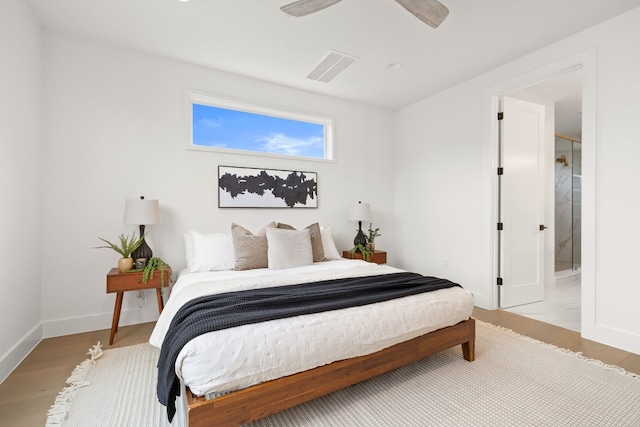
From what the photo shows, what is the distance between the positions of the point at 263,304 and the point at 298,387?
485mm

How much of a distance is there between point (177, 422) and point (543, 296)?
440 centimetres

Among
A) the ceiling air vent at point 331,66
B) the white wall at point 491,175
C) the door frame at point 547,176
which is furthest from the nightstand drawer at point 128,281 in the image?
the door frame at point 547,176

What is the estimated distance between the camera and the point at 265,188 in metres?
→ 3.82

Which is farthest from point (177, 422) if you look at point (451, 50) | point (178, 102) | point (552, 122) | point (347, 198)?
point (552, 122)

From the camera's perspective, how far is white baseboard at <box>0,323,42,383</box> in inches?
82.7

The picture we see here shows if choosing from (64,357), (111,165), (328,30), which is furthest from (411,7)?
(64,357)

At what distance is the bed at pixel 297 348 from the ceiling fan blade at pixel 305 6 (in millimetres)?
1928

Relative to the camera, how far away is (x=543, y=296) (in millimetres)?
4004

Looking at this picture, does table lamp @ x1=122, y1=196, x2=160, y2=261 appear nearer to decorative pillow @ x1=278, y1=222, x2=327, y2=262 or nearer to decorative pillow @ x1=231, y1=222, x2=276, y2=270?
decorative pillow @ x1=231, y1=222, x2=276, y2=270

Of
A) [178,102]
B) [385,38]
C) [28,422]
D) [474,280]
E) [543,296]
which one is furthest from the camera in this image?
[543,296]

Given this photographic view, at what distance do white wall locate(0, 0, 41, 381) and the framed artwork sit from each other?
5.34 ft

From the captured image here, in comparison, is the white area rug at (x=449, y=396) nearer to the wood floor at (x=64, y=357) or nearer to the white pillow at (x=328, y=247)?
the wood floor at (x=64, y=357)

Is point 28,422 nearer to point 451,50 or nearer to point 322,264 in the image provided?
point 322,264

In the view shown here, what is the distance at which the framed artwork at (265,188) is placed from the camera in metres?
3.61
